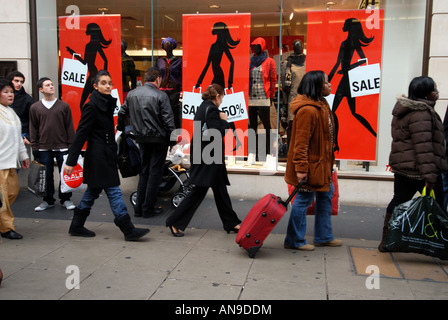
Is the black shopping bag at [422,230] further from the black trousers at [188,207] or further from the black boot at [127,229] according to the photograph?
the black boot at [127,229]

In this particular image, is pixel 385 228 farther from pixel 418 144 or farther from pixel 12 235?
pixel 12 235

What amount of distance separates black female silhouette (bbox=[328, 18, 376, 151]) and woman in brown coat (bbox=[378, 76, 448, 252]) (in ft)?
7.86

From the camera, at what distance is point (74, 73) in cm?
837

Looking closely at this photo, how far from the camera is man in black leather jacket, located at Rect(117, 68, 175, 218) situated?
6383 mm

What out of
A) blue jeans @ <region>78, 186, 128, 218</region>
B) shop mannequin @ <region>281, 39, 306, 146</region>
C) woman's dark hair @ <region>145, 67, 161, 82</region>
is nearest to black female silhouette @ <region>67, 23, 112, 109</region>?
woman's dark hair @ <region>145, 67, 161, 82</region>

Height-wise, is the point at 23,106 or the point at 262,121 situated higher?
the point at 23,106

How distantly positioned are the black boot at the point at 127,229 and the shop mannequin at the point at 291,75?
3367 mm

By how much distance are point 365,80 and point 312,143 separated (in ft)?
9.65

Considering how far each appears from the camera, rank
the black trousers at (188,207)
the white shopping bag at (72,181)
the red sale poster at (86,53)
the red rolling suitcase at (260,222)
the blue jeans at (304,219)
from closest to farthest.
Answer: the red rolling suitcase at (260,222) → the blue jeans at (304,219) → the black trousers at (188,207) → the white shopping bag at (72,181) → the red sale poster at (86,53)

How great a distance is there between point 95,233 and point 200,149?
5.58 feet

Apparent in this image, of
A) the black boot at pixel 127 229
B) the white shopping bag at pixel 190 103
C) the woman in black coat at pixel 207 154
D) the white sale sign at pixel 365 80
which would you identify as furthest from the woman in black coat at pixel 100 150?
the white sale sign at pixel 365 80

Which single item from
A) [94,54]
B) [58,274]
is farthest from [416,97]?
[94,54]

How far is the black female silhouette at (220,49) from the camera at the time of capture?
7.83 meters

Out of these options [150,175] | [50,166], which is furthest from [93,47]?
[150,175]
